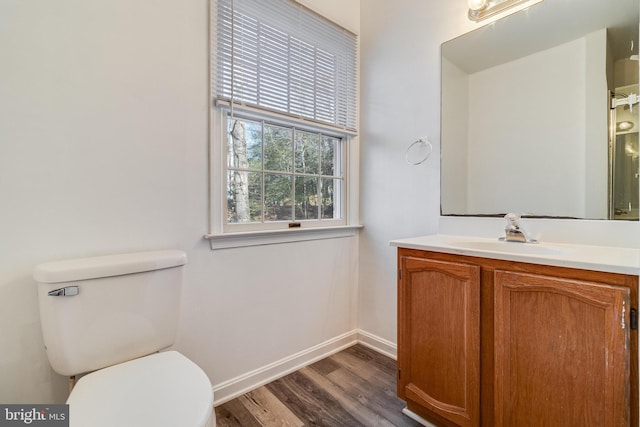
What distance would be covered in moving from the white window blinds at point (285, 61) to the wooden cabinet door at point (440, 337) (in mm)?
1189

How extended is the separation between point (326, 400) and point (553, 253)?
1.31 metres

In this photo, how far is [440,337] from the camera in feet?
4.23

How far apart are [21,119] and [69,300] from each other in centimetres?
68

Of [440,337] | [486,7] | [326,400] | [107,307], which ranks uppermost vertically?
[486,7]

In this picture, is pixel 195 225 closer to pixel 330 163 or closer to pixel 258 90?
pixel 258 90

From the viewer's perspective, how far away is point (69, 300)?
0.99m

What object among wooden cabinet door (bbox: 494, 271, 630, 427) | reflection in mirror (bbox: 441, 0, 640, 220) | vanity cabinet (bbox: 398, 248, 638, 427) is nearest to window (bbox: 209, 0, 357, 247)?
reflection in mirror (bbox: 441, 0, 640, 220)

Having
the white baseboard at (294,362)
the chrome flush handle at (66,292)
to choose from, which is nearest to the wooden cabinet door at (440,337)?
the white baseboard at (294,362)

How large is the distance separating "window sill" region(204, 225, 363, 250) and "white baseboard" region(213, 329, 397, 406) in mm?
748

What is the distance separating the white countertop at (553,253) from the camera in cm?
90

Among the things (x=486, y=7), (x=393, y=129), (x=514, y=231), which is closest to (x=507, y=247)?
(x=514, y=231)

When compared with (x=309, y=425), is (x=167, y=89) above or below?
above

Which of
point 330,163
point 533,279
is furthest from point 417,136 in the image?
point 533,279

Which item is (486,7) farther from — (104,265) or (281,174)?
(104,265)
